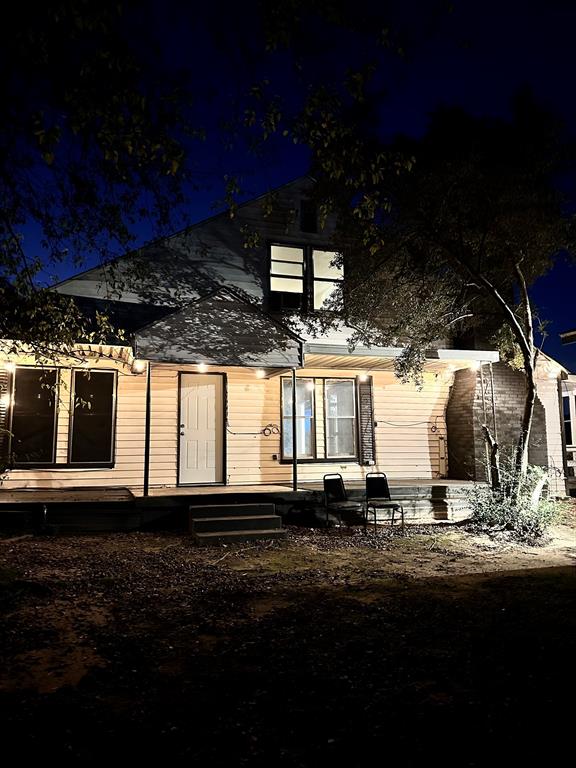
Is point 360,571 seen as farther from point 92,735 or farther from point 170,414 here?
point 170,414

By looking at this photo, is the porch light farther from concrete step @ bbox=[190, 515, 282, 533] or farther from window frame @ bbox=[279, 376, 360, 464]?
concrete step @ bbox=[190, 515, 282, 533]

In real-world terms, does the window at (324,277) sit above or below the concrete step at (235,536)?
above

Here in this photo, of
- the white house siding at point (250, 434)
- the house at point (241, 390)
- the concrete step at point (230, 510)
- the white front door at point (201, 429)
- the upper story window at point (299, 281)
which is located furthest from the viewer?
Answer: the upper story window at point (299, 281)

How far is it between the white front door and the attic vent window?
4144mm

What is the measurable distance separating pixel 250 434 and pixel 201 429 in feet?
3.40

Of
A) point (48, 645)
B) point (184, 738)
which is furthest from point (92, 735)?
point (48, 645)

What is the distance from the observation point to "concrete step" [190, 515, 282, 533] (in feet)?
28.1

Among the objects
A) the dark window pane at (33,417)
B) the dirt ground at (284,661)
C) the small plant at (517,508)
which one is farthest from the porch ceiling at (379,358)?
the dark window pane at (33,417)

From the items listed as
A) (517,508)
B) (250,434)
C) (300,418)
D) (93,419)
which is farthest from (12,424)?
(517,508)

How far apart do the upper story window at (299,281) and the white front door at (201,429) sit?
2412 millimetres

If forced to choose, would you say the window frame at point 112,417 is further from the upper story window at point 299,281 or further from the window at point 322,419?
the upper story window at point 299,281

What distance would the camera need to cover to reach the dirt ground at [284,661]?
2791 mm

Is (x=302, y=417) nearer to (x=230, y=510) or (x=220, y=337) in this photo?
(x=220, y=337)

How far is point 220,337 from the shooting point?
9.65 metres
